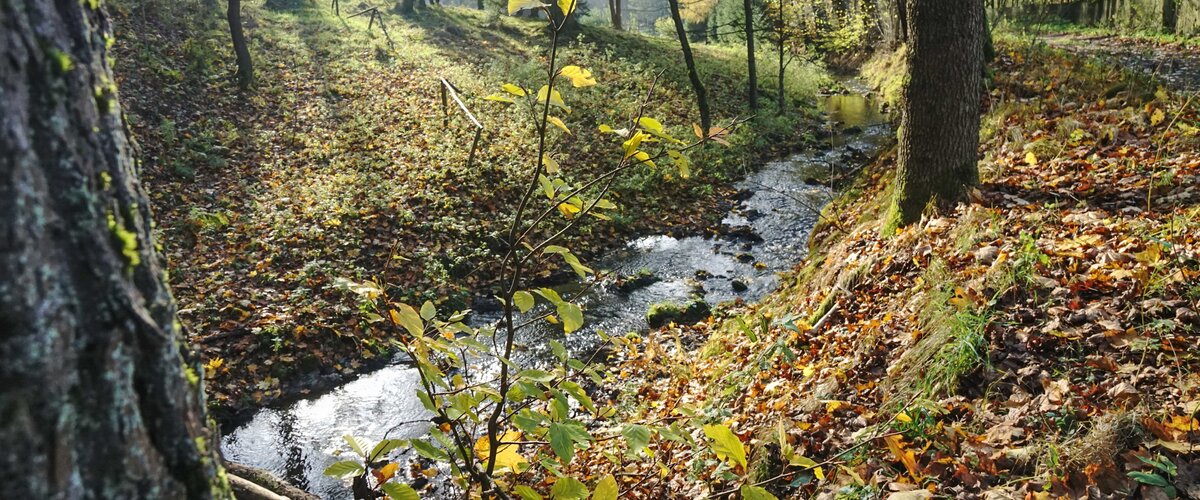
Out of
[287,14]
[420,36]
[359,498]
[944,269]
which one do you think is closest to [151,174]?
[359,498]

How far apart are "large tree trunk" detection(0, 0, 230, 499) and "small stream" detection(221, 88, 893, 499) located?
151 inches

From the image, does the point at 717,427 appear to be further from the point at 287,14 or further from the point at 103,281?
the point at 287,14

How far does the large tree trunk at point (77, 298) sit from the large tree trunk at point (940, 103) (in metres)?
5.65

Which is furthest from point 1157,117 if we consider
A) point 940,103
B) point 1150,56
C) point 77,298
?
point 1150,56

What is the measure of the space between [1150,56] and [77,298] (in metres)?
18.0

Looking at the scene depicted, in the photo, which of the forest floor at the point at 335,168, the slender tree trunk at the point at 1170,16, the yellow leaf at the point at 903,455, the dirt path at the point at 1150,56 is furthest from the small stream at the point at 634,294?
the slender tree trunk at the point at 1170,16

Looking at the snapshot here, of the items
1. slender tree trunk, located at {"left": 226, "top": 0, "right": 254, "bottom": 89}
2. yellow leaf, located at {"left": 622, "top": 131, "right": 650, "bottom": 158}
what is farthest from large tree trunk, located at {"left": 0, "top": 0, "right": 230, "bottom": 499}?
slender tree trunk, located at {"left": 226, "top": 0, "right": 254, "bottom": 89}

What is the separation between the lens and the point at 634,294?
9.38m

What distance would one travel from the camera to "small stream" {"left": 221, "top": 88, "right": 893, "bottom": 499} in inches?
252

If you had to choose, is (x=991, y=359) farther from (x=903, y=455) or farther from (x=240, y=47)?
(x=240, y=47)

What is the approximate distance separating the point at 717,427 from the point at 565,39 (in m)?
24.6

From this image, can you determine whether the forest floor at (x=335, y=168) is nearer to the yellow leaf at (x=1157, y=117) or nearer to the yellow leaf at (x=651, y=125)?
the yellow leaf at (x=651, y=125)

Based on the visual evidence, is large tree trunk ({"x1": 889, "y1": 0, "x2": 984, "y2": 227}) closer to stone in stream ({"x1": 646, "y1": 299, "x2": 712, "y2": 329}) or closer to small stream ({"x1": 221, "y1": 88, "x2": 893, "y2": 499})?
small stream ({"x1": 221, "y1": 88, "x2": 893, "y2": 499})

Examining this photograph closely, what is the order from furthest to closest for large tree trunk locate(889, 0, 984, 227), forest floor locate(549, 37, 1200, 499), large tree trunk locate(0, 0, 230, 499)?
large tree trunk locate(889, 0, 984, 227) < forest floor locate(549, 37, 1200, 499) < large tree trunk locate(0, 0, 230, 499)
